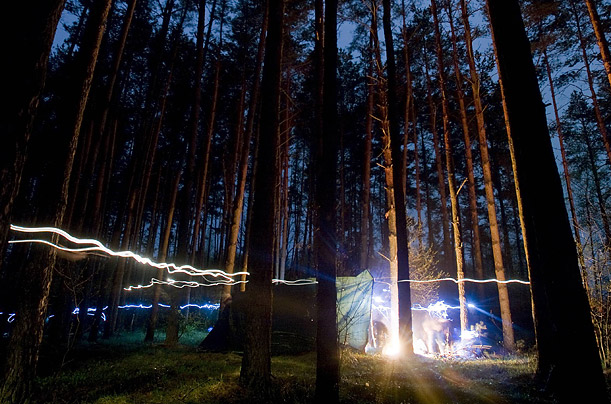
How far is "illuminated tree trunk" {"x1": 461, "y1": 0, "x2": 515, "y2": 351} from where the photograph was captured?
9898 millimetres

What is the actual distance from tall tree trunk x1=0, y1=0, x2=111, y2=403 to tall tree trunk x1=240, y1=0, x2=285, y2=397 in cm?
287

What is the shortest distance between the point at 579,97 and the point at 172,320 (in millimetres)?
25215

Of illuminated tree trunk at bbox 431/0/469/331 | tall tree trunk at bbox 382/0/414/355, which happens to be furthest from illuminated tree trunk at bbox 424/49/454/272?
tall tree trunk at bbox 382/0/414/355

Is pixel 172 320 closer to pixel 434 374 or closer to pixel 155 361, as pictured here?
pixel 155 361

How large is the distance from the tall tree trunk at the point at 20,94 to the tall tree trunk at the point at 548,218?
435 cm

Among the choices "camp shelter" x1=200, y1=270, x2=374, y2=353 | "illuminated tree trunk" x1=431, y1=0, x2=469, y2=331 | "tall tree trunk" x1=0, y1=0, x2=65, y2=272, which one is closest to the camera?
"tall tree trunk" x1=0, y1=0, x2=65, y2=272

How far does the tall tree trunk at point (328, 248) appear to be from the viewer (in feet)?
14.8

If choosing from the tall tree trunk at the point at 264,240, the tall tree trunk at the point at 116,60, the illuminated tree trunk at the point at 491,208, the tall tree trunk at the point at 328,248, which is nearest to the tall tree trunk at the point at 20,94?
the tall tree trunk at the point at 264,240

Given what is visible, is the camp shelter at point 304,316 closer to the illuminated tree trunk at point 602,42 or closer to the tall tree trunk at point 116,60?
the tall tree trunk at point 116,60

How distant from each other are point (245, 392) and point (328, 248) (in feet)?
8.09

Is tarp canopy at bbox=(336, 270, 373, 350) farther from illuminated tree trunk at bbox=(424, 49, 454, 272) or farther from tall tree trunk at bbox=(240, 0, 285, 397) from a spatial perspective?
illuminated tree trunk at bbox=(424, 49, 454, 272)

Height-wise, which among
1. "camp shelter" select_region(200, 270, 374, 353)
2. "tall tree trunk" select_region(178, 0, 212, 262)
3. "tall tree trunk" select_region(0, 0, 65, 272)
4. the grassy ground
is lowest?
the grassy ground

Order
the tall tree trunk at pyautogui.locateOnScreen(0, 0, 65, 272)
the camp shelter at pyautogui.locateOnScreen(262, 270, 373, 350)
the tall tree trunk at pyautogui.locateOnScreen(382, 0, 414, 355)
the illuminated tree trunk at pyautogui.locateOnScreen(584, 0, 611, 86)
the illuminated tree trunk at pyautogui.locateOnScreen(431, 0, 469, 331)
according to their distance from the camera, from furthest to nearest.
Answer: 1. the illuminated tree trunk at pyautogui.locateOnScreen(431, 0, 469, 331)
2. the illuminated tree trunk at pyautogui.locateOnScreen(584, 0, 611, 86)
3. the camp shelter at pyautogui.locateOnScreen(262, 270, 373, 350)
4. the tall tree trunk at pyautogui.locateOnScreen(382, 0, 414, 355)
5. the tall tree trunk at pyautogui.locateOnScreen(0, 0, 65, 272)

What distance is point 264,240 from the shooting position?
17.1 ft
